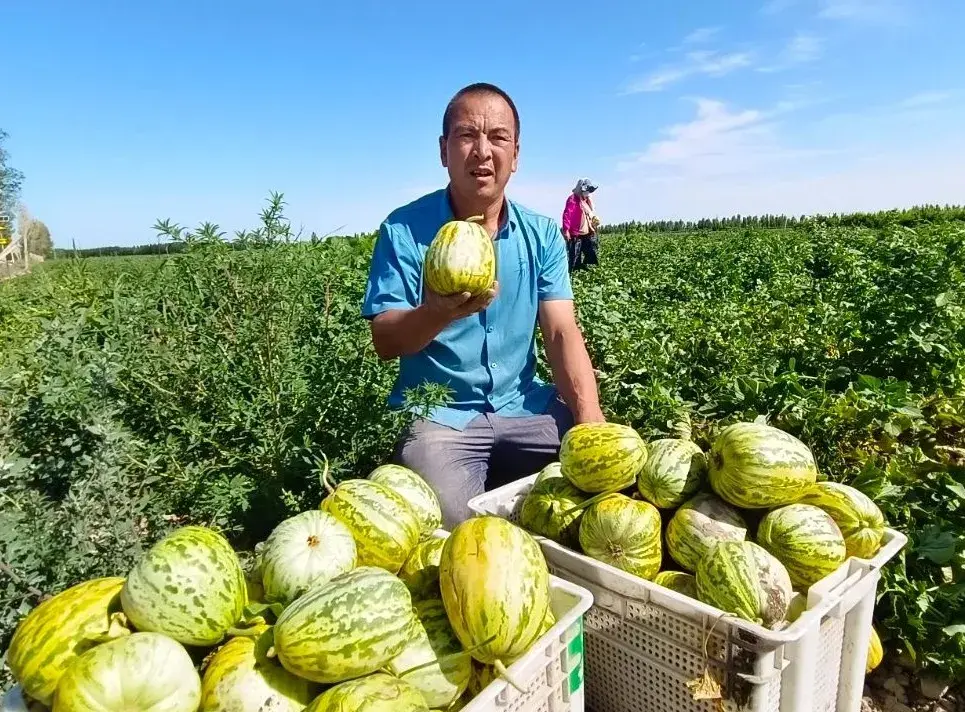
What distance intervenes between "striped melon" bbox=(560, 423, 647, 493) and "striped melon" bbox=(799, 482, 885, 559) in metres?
0.63

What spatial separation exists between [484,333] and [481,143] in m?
1.03

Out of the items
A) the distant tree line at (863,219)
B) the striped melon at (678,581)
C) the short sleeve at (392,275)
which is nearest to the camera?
the striped melon at (678,581)

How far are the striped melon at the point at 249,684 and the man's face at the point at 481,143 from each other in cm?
257

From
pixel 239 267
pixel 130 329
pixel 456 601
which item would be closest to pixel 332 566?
pixel 456 601

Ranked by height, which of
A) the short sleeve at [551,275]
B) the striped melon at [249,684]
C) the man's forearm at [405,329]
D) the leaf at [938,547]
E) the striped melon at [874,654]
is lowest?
the striped melon at [874,654]

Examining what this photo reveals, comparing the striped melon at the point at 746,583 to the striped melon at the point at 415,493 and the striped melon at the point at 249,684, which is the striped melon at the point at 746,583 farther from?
the striped melon at the point at 249,684

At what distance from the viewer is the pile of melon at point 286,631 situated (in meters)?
1.57

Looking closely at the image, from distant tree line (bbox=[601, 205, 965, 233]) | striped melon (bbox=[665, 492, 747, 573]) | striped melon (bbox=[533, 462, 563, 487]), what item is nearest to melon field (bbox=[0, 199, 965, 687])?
striped melon (bbox=[533, 462, 563, 487])

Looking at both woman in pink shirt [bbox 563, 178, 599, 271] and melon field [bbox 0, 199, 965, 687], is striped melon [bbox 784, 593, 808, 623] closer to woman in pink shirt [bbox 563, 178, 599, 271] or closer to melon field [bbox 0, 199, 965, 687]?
melon field [bbox 0, 199, 965, 687]

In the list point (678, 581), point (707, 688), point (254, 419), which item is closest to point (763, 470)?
point (678, 581)

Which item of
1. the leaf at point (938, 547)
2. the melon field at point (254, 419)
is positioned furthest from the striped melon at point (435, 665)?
the leaf at point (938, 547)

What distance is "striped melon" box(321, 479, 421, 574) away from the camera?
7.11 ft

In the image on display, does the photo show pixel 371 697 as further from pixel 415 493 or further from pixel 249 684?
pixel 415 493

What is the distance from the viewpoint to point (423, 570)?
2133 millimetres
